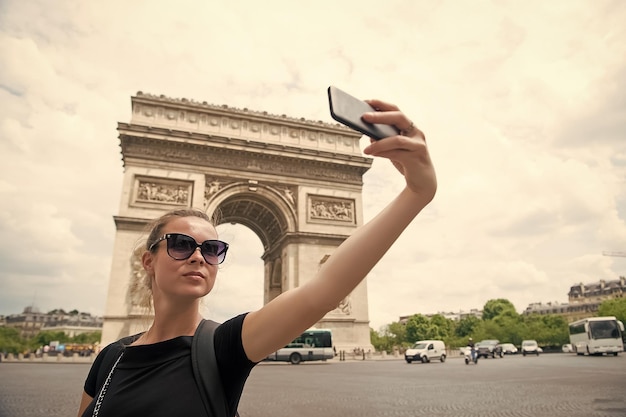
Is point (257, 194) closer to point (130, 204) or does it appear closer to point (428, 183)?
point (130, 204)

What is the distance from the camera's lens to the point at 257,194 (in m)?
24.1

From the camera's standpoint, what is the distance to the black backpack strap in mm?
1248

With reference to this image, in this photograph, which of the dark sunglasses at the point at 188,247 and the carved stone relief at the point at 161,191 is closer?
the dark sunglasses at the point at 188,247

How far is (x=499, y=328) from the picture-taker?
212 feet

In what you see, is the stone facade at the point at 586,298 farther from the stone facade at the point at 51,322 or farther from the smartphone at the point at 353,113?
the stone facade at the point at 51,322

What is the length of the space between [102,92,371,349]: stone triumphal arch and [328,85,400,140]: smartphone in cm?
2114

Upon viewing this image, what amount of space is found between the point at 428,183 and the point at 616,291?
102 m

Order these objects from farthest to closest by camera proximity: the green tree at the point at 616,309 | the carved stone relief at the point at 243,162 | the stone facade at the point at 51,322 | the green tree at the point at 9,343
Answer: the stone facade at the point at 51,322
the green tree at the point at 9,343
the green tree at the point at 616,309
the carved stone relief at the point at 243,162

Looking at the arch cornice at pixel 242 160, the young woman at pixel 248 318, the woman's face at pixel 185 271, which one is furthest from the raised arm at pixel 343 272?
the arch cornice at pixel 242 160

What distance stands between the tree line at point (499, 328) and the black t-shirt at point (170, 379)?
48.8m

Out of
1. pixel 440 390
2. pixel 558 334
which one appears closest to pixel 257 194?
pixel 440 390

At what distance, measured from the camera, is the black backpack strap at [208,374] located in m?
1.25

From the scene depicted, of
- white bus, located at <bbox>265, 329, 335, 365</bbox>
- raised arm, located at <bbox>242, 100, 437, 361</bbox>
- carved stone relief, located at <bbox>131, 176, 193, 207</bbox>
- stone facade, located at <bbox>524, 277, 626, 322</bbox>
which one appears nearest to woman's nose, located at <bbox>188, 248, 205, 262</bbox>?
raised arm, located at <bbox>242, 100, 437, 361</bbox>

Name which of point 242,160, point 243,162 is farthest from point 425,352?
point 242,160
